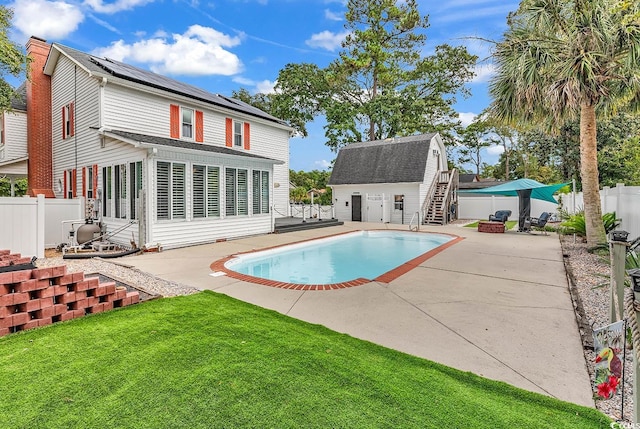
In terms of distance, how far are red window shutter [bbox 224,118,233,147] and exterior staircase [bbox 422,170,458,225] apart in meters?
12.4

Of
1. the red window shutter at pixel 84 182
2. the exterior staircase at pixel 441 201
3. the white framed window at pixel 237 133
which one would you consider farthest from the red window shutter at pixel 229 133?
the exterior staircase at pixel 441 201

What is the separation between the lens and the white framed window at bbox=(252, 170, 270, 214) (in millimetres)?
12609

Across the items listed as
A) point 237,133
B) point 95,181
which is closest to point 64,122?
point 95,181

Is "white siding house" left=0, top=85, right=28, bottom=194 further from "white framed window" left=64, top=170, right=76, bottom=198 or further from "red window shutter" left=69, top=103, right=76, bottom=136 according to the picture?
"red window shutter" left=69, top=103, right=76, bottom=136

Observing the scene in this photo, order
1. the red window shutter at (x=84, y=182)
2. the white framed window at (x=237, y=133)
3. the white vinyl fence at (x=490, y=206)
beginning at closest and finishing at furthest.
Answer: the red window shutter at (x=84, y=182) → the white framed window at (x=237, y=133) → the white vinyl fence at (x=490, y=206)

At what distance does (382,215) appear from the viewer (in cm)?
2092

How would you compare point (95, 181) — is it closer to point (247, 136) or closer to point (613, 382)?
point (247, 136)

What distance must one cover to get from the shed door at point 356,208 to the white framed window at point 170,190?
13.8m

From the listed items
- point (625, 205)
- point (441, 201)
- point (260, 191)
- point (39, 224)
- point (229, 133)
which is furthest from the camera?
point (441, 201)

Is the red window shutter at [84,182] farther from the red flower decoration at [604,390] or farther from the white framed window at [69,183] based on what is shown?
the red flower decoration at [604,390]

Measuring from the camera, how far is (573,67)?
7.87 metres

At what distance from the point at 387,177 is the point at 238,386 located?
19.3 meters

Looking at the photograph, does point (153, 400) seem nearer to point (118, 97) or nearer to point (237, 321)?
point (237, 321)

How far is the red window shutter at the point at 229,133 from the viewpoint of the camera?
14727 millimetres
